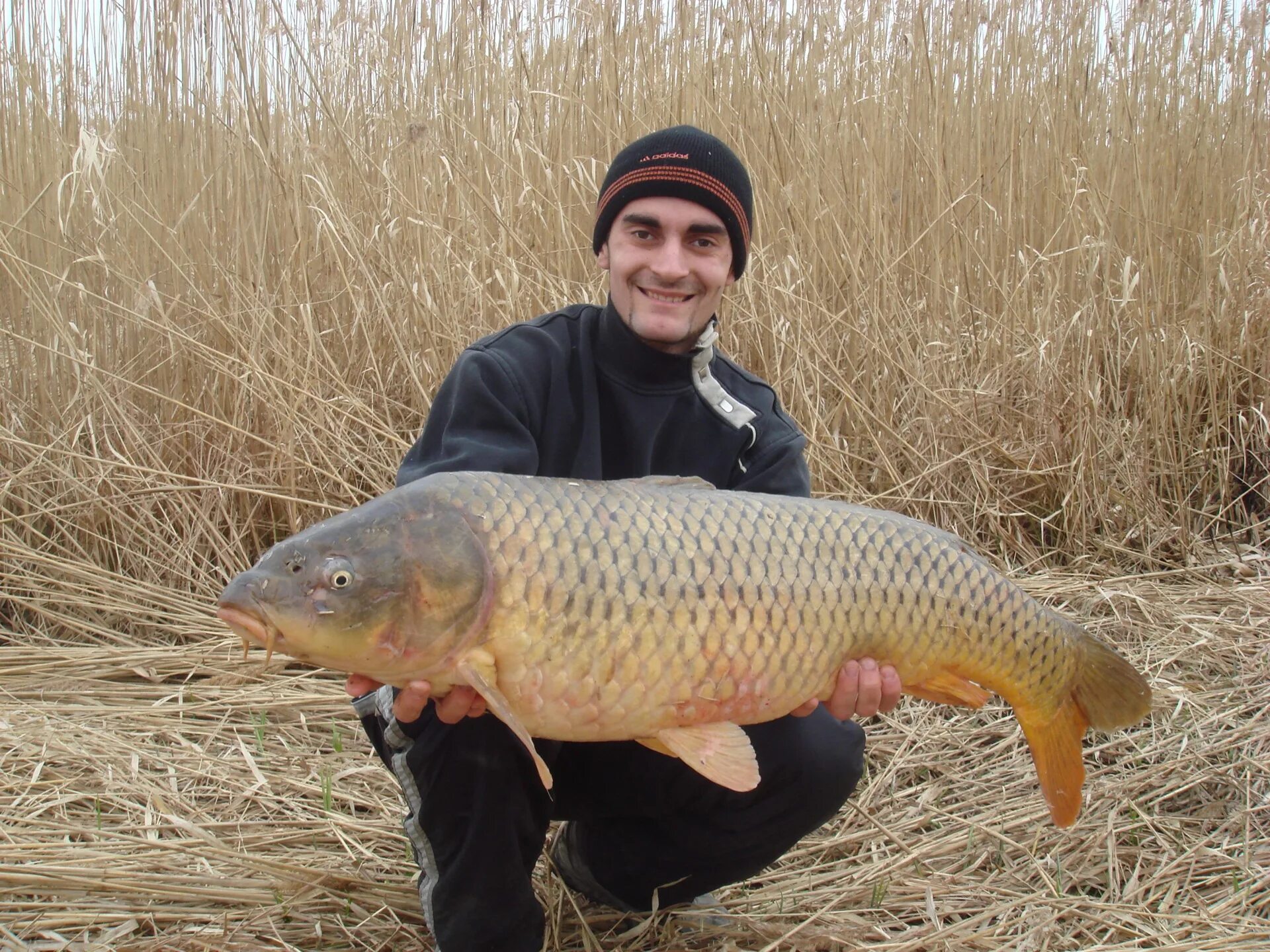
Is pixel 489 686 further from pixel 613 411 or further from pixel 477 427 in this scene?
pixel 613 411

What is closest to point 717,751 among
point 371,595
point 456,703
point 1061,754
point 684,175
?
point 456,703

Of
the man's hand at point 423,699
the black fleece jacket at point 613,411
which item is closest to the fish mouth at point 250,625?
the man's hand at point 423,699

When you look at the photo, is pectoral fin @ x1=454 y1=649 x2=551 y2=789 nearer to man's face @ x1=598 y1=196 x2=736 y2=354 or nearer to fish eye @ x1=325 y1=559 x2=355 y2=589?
fish eye @ x1=325 y1=559 x2=355 y2=589

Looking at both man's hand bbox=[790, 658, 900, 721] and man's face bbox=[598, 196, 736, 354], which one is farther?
man's face bbox=[598, 196, 736, 354]

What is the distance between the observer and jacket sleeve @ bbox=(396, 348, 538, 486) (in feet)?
4.47

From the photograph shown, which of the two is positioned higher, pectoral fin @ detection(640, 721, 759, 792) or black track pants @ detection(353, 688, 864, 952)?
pectoral fin @ detection(640, 721, 759, 792)

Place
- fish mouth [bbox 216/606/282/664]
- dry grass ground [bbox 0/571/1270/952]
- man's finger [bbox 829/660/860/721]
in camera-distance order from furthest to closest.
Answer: dry grass ground [bbox 0/571/1270/952] < man's finger [bbox 829/660/860/721] < fish mouth [bbox 216/606/282/664]

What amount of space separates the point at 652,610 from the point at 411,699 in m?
0.27

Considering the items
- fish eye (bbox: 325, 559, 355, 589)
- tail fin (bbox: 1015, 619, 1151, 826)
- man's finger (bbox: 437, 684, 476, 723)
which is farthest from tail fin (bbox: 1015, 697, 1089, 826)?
fish eye (bbox: 325, 559, 355, 589)

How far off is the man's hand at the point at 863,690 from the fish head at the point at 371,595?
47 cm

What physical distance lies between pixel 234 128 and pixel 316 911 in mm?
1998

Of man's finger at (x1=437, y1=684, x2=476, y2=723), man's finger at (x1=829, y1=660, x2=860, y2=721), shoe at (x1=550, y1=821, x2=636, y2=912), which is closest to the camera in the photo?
man's finger at (x1=437, y1=684, x2=476, y2=723)

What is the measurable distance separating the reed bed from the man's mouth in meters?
0.93

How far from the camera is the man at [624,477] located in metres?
1.31
